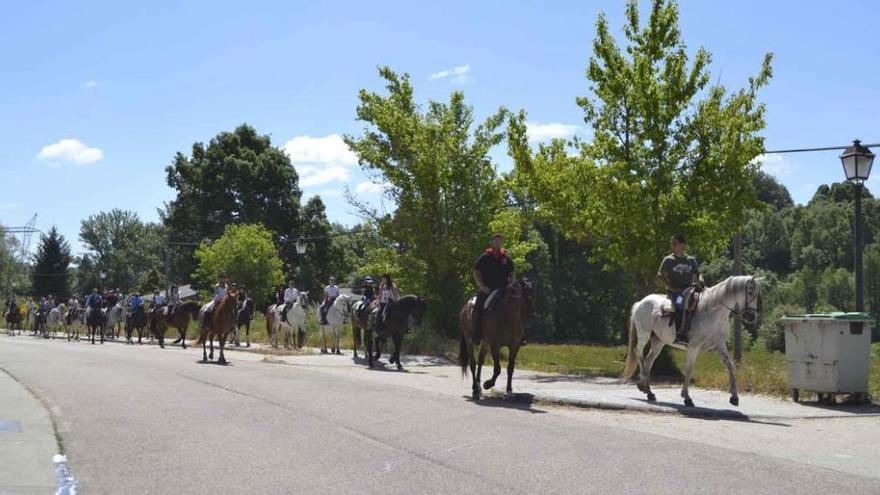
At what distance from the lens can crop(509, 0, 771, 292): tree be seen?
A: 21.0 meters

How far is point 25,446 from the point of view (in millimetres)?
9930

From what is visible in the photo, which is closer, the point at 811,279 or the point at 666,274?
the point at 666,274

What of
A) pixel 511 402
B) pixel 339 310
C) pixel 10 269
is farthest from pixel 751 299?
pixel 10 269

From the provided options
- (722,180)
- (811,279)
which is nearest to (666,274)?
(722,180)

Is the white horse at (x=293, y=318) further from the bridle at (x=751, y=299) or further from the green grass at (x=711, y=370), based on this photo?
the bridle at (x=751, y=299)

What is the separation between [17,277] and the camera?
128875 millimetres

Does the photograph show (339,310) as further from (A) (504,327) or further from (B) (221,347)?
(A) (504,327)

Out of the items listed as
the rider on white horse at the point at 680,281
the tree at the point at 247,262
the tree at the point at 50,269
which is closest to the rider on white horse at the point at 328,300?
the rider on white horse at the point at 680,281

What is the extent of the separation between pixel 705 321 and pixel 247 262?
38924 mm

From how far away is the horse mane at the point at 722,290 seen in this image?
13.7m

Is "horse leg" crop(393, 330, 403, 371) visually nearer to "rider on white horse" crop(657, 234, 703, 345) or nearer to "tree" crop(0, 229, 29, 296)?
"rider on white horse" crop(657, 234, 703, 345)

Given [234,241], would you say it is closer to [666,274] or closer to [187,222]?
[187,222]

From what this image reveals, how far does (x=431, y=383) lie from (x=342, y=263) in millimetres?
62311

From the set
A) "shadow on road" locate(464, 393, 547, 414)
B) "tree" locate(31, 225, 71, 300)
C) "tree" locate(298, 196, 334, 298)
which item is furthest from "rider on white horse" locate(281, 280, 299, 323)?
"tree" locate(31, 225, 71, 300)
